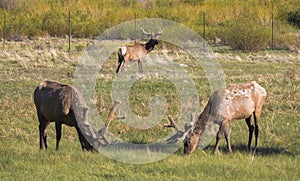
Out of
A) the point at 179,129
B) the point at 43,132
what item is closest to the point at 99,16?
the point at 43,132

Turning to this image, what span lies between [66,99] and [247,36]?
88.3 feet

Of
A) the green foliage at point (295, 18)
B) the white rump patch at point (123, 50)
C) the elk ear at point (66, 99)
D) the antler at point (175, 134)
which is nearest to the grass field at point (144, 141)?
the antler at point (175, 134)

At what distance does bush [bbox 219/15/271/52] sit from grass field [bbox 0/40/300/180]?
14393 millimetres

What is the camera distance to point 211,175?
31.7ft

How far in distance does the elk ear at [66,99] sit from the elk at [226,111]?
73.2 inches

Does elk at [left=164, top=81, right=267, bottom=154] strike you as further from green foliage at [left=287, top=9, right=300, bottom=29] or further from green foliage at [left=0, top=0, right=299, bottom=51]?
green foliage at [left=0, top=0, right=299, bottom=51]

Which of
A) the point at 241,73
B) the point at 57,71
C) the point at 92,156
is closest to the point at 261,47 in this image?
the point at 241,73

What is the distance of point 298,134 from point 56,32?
38929mm

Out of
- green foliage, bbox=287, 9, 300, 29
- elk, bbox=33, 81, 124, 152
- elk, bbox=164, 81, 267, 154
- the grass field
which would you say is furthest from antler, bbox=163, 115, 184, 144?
green foliage, bbox=287, 9, 300, 29

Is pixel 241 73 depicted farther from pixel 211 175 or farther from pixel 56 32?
pixel 56 32

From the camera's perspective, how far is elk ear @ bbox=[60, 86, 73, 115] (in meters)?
12.0

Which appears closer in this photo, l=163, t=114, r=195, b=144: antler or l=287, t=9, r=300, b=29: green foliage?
l=163, t=114, r=195, b=144: antler

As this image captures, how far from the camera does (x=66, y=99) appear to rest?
Result: 12.1 metres

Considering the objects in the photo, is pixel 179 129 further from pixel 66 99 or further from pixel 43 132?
pixel 43 132
